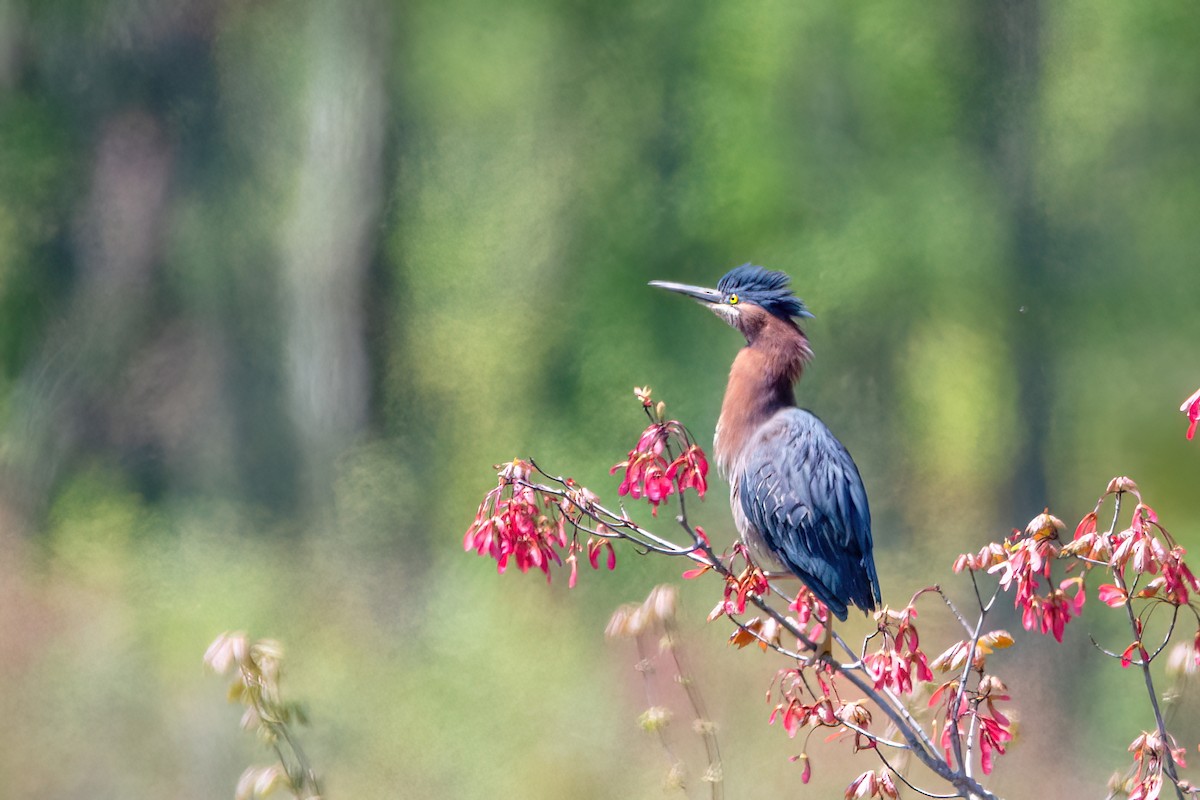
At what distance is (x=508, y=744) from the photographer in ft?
8.07

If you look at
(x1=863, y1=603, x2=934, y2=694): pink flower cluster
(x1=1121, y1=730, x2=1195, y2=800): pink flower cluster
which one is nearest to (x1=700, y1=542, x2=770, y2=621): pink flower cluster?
(x1=863, y1=603, x2=934, y2=694): pink flower cluster

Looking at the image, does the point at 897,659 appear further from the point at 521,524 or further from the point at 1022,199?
the point at 1022,199

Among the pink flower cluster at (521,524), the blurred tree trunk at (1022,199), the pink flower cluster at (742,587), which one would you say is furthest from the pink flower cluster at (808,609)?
the blurred tree trunk at (1022,199)

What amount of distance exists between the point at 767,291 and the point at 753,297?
0.07ft

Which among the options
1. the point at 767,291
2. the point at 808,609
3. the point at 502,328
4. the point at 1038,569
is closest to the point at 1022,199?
the point at 767,291

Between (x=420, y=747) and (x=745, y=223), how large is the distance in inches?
Answer: 48.8

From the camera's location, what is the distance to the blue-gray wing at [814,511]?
5.26 feet

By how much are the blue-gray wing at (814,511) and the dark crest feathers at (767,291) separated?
18 centimetres

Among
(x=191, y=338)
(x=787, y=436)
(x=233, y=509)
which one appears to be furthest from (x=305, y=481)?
(x=787, y=436)

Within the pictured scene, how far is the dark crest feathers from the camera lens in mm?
1797

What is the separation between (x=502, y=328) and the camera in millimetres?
2604

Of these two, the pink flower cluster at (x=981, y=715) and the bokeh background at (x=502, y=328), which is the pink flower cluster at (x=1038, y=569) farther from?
the bokeh background at (x=502, y=328)

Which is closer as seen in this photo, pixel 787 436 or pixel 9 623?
pixel 787 436

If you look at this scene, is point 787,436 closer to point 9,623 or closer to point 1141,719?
point 1141,719
